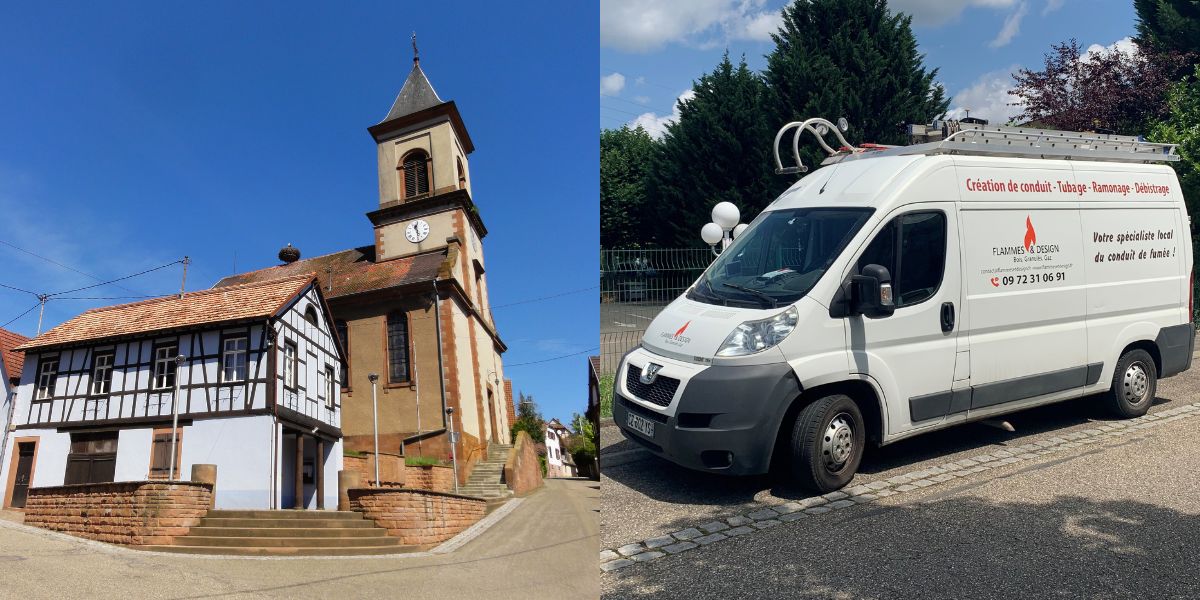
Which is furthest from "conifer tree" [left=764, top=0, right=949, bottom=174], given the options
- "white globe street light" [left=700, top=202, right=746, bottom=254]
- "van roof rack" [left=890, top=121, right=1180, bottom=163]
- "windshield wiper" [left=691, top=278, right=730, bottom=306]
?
"windshield wiper" [left=691, top=278, right=730, bottom=306]

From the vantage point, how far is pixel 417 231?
2.19m

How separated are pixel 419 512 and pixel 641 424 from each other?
3179 millimetres

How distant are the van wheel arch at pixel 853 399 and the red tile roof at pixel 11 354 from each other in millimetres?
3700

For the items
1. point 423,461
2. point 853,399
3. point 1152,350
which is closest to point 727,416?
point 853,399

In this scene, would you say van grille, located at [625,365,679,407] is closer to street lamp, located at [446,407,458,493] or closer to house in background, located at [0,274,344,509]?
street lamp, located at [446,407,458,493]

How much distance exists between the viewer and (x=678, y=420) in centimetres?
462

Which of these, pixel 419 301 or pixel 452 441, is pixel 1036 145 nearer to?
pixel 419 301

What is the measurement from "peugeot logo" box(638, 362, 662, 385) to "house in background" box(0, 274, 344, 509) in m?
2.96

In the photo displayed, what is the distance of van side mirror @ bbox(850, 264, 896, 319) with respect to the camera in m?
4.74

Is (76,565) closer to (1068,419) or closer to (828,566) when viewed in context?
(828,566)

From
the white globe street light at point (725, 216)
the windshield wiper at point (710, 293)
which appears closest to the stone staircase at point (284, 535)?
the windshield wiper at point (710, 293)

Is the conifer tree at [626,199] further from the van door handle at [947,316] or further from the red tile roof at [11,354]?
the red tile roof at [11,354]

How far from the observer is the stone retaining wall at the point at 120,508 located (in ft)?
5.57

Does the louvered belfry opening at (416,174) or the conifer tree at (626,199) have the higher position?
the conifer tree at (626,199)
